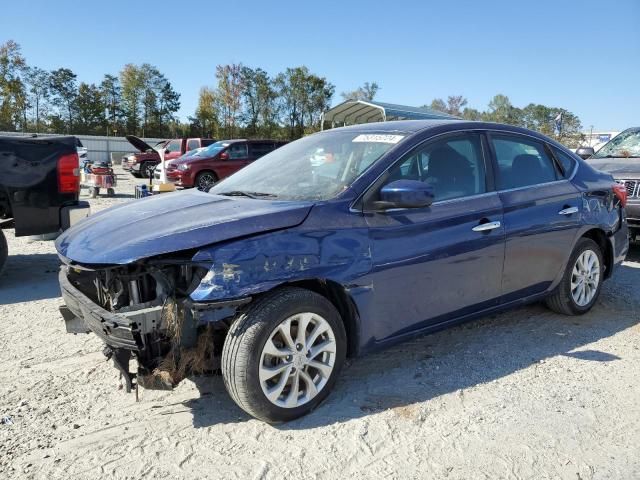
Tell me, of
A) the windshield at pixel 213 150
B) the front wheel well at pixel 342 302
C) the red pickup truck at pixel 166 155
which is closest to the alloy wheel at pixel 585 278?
the front wheel well at pixel 342 302

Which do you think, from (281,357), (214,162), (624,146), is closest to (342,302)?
(281,357)

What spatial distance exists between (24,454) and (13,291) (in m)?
3.30

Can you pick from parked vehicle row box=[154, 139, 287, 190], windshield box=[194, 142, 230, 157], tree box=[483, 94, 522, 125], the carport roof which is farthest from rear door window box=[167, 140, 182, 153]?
tree box=[483, 94, 522, 125]

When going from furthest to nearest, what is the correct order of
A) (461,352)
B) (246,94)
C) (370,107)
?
(246,94) < (370,107) < (461,352)

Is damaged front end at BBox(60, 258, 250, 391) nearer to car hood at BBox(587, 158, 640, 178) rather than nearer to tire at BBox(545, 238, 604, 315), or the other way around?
tire at BBox(545, 238, 604, 315)

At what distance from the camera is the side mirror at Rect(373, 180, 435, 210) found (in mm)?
2979

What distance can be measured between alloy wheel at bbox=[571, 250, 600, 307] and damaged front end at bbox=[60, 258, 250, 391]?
10.4 ft

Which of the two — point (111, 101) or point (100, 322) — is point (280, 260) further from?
point (111, 101)

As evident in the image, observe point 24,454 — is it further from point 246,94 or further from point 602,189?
point 246,94

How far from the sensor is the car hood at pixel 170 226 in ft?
8.45

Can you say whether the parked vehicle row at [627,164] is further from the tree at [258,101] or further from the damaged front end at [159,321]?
the tree at [258,101]

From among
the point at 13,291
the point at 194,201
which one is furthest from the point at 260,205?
the point at 13,291

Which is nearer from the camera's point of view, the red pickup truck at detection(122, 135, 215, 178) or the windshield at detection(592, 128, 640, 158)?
the windshield at detection(592, 128, 640, 158)

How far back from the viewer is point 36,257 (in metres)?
6.80
